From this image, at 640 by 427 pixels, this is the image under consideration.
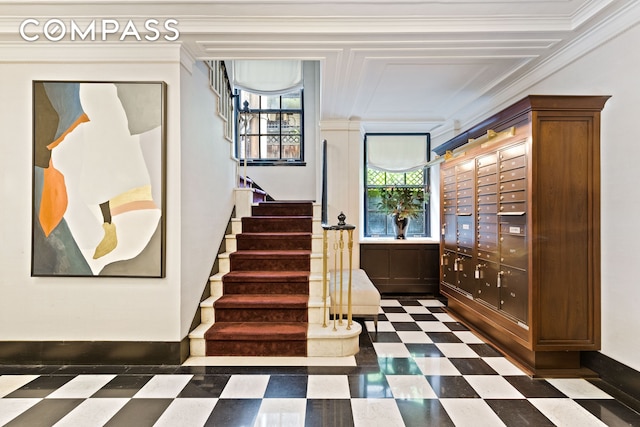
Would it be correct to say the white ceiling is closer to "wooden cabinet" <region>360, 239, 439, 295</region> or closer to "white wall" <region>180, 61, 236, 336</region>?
"white wall" <region>180, 61, 236, 336</region>

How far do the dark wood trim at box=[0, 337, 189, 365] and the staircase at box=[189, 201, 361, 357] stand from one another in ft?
0.88

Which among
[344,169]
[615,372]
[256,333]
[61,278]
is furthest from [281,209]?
[615,372]

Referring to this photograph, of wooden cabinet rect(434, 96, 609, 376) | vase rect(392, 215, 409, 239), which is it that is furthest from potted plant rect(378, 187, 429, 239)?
wooden cabinet rect(434, 96, 609, 376)

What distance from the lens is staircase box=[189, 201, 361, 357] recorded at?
2.78 metres

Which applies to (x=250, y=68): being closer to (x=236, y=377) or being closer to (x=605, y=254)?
(x=236, y=377)

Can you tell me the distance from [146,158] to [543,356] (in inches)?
137

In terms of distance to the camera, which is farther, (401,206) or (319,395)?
(401,206)

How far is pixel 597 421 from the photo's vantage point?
75.7 inches

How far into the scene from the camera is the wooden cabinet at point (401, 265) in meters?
4.93

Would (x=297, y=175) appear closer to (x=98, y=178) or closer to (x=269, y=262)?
(x=269, y=262)

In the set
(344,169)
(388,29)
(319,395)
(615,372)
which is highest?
(388,29)

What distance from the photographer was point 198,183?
3055 millimetres

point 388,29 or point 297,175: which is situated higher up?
point 388,29

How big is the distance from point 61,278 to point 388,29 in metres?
3.23
